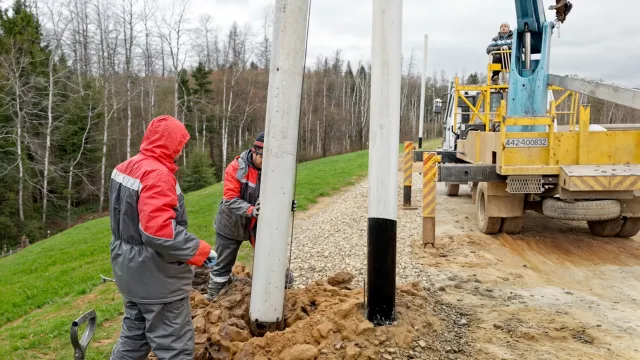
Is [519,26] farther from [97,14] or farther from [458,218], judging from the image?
[97,14]

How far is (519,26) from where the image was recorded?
8.32 m

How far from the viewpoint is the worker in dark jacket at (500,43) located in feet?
35.7

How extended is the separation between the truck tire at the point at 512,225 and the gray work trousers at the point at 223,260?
16.9ft

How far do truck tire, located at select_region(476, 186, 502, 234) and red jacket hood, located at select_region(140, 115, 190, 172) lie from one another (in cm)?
618

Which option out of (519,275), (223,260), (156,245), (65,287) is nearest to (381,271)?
(156,245)

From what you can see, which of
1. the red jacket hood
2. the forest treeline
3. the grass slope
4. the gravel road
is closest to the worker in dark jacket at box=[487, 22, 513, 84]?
the gravel road

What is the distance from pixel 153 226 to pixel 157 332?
781 millimetres

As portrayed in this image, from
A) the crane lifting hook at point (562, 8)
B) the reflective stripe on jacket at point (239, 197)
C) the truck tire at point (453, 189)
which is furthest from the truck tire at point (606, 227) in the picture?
the reflective stripe on jacket at point (239, 197)

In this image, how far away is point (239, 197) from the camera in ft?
16.0

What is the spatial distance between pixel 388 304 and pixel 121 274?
2035 millimetres

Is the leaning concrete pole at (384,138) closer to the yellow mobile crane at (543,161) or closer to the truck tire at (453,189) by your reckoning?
the yellow mobile crane at (543,161)

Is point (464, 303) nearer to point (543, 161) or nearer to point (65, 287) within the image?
point (543, 161)

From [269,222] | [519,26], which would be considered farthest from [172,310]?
[519,26]

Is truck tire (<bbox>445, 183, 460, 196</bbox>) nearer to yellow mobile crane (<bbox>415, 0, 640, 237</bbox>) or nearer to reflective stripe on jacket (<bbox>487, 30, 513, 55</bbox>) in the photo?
reflective stripe on jacket (<bbox>487, 30, 513, 55</bbox>)
